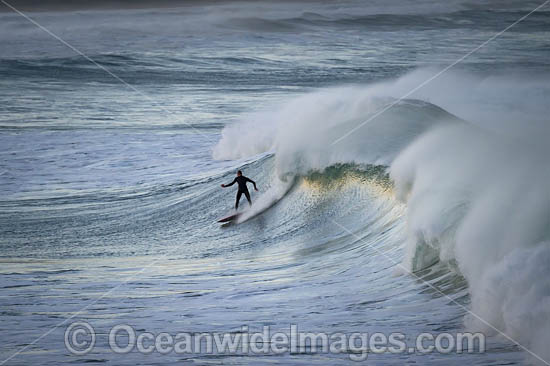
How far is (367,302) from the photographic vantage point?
659 cm

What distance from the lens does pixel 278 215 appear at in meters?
9.57

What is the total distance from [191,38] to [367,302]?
23.0m

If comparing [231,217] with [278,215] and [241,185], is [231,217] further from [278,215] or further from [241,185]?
[278,215]

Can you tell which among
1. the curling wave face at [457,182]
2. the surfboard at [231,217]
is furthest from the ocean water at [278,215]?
the surfboard at [231,217]

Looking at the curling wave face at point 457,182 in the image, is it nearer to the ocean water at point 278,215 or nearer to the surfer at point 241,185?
the ocean water at point 278,215

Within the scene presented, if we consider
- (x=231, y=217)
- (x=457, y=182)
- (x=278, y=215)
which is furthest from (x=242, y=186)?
(x=457, y=182)

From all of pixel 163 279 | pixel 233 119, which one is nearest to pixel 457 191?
pixel 163 279

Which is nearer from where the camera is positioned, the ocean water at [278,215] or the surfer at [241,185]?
the ocean water at [278,215]

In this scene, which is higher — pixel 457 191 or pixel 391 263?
pixel 457 191

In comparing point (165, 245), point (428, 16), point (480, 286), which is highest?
point (428, 16)

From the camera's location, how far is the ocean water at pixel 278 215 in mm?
5871

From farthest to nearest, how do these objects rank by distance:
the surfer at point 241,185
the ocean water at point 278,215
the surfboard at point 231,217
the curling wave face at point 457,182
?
the surfboard at point 231,217
the surfer at point 241,185
the ocean water at point 278,215
the curling wave face at point 457,182

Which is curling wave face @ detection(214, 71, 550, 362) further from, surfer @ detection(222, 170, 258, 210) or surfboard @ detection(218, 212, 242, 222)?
surfboard @ detection(218, 212, 242, 222)

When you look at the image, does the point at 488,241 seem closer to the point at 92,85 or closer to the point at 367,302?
the point at 367,302
